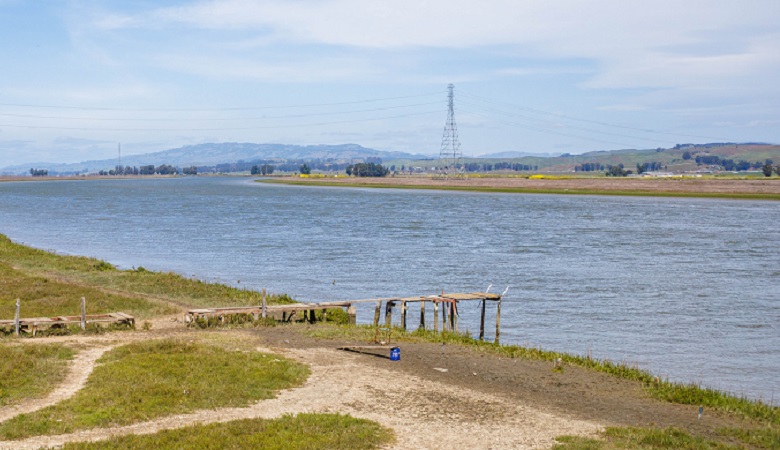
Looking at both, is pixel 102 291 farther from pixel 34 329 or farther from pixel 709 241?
pixel 709 241

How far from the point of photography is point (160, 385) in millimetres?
20156

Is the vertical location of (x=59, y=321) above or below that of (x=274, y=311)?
above

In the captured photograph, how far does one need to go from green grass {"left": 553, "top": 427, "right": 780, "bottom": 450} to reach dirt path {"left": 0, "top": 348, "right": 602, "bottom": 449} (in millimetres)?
574

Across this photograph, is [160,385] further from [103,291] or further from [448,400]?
[103,291]

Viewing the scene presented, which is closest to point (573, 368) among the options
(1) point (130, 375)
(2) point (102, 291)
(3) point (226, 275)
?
(1) point (130, 375)

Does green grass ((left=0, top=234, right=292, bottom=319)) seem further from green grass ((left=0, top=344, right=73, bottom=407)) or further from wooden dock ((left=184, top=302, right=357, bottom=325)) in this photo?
green grass ((left=0, top=344, right=73, bottom=407))

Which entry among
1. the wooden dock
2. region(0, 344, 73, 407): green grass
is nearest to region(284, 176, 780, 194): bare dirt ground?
the wooden dock

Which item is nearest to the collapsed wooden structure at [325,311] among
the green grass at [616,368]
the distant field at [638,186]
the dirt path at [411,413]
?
the green grass at [616,368]

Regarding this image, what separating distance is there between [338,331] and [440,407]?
9.95m

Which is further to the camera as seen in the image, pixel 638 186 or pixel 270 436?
pixel 638 186

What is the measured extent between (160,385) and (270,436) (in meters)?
4.68

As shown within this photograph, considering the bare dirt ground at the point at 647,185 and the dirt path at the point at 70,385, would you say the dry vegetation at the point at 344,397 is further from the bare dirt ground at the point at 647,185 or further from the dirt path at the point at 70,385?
the bare dirt ground at the point at 647,185

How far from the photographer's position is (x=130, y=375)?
21.0 m

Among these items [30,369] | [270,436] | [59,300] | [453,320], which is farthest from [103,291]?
[270,436]
